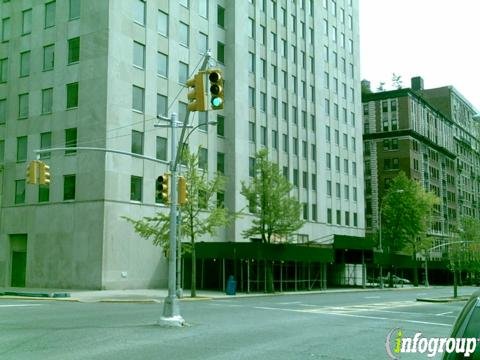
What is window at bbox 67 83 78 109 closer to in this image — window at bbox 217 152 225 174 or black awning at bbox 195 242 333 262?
black awning at bbox 195 242 333 262

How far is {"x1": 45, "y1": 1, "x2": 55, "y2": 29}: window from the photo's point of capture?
4606cm

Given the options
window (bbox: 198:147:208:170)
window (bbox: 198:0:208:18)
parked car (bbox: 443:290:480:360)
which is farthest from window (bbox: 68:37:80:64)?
parked car (bbox: 443:290:480:360)

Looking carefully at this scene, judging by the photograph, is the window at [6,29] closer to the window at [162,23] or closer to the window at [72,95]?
the window at [72,95]

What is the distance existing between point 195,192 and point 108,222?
8052 mm

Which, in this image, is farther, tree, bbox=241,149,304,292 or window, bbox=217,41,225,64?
window, bbox=217,41,225,64

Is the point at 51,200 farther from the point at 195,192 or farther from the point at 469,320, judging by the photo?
the point at 469,320

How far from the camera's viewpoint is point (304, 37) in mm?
67250

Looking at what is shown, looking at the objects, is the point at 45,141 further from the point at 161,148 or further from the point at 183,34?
the point at 183,34

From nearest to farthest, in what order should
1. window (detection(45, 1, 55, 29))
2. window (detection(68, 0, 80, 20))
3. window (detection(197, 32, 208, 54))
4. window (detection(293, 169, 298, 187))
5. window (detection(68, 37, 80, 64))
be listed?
1. window (detection(68, 37, 80, 64))
2. window (detection(68, 0, 80, 20))
3. window (detection(45, 1, 55, 29))
4. window (detection(197, 32, 208, 54))
5. window (detection(293, 169, 298, 187))

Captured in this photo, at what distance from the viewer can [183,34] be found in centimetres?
5000

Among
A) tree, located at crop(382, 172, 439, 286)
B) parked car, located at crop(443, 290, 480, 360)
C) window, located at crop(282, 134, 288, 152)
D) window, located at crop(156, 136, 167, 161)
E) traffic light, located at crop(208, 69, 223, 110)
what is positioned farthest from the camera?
tree, located at crop(382, 172, 439, 286)

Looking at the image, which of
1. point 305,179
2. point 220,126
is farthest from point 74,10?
point 305,179

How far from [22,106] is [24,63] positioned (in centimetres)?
352

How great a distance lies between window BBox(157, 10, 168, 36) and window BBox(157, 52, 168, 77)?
1.80 meters
